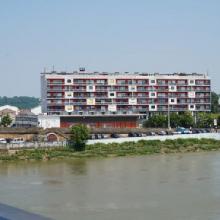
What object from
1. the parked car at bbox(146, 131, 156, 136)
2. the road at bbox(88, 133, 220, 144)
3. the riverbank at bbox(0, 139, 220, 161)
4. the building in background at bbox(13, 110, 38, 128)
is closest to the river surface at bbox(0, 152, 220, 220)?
the riverbank at bbox(0, 139, 220, 161)

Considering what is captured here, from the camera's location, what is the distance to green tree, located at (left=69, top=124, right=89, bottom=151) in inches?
623

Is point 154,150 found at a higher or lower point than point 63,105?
lower

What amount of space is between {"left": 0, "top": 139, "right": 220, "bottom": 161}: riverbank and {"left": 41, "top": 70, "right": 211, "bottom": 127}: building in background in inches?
279

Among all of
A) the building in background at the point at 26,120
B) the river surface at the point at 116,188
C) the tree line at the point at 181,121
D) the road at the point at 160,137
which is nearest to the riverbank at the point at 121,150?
the road at the point at 160,137

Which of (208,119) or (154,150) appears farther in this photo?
(208,119)

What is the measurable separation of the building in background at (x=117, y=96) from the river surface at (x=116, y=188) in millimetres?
10118

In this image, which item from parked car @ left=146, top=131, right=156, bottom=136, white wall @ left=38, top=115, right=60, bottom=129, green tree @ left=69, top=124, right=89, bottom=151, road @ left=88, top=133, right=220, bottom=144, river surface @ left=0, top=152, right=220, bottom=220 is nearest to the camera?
river surface @ left=0, top=152, right=220, bottom=220

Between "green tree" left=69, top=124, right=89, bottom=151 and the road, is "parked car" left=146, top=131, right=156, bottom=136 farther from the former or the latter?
"green tree" left=69, top=124, right=89, bottom=151

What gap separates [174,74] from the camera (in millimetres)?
26297

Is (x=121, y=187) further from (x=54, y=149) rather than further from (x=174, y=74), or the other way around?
(x=174, y=74)

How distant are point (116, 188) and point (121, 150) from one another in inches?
274

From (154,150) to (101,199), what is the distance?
838cm

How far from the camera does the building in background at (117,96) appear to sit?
79.5 ft

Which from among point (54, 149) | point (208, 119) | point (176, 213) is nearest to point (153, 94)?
point (208, 119)
